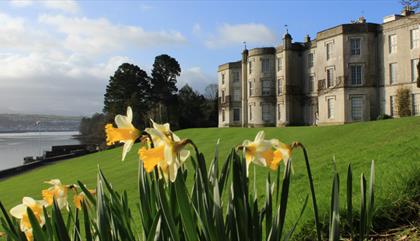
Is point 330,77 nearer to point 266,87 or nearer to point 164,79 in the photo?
point 266,87

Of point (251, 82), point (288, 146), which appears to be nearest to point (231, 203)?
point (288, 146)

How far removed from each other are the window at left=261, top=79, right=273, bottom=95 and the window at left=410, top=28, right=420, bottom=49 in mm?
18134

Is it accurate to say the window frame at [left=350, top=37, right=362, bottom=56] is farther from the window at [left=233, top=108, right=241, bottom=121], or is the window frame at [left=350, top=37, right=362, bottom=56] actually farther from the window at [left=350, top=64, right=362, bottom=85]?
the window at [left=233, top=108, right=241, bottom=121]

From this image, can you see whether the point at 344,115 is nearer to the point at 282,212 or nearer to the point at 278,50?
the point at 278,50

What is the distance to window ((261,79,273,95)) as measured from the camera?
5050 cm

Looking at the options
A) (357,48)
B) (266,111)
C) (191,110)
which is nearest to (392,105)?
(357,48)

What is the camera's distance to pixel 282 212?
6.63 feet

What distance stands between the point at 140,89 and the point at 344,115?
35547mm

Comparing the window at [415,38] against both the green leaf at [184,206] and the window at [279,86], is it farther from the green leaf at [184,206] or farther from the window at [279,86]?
the green leaf at [184,206]

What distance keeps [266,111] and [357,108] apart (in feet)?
45.3

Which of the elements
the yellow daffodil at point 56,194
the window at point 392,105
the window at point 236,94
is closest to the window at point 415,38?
the window at point 392,105

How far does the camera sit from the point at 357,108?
3816 cm

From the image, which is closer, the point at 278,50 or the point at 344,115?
the point at 344,115

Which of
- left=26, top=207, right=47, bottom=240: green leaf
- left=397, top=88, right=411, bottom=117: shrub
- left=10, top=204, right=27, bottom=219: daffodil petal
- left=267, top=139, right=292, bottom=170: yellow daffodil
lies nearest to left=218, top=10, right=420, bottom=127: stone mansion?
left=397, top=88, right=411, bottom=117: shrub
